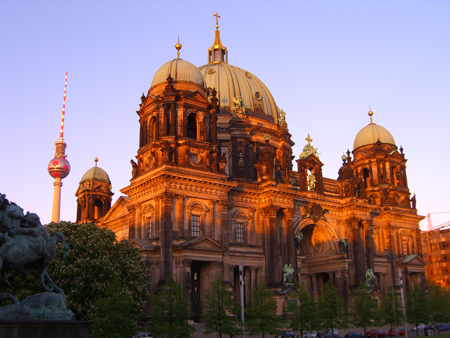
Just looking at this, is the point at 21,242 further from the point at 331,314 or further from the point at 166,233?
the point at 331,314

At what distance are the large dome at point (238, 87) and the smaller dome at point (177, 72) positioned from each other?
15955mm

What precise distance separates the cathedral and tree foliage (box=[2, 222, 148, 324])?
6.41 m

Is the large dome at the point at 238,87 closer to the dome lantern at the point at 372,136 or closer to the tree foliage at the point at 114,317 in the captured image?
the dome lantern at the point at 372,136

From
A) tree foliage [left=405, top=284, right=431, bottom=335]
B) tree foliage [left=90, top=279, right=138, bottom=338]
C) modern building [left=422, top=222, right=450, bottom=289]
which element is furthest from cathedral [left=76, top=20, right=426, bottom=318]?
modern building [left=422, top=222, right=450, bottom=289]

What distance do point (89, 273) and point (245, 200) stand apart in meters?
23.3

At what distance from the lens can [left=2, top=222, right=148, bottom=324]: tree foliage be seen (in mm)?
36406

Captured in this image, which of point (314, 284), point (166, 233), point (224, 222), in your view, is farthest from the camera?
point (314, 284)

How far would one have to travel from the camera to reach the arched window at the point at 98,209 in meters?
80.4

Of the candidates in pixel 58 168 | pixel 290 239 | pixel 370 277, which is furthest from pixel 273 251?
pixel 58 168

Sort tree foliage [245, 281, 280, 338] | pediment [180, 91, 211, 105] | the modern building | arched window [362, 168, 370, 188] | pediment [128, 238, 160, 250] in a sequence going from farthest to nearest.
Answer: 1. the modern building
2. arched window [362, 168, 370, 188]
3. pediment [180, 91, 211, 105]
4. pediment [128, 238, 160, 250]
5. tree foliage [245, 281, 280, 338]

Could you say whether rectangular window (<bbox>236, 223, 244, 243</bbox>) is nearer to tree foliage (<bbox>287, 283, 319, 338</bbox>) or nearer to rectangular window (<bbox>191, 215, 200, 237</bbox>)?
rectangular window (<bbox>191, 215, 200, 237</bbox>)

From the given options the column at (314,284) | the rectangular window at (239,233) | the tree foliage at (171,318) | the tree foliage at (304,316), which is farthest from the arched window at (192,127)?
the column at (314,284)

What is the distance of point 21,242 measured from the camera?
61.6 ft

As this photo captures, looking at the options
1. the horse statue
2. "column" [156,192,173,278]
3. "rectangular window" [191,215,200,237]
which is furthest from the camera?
"rectangular window" [191,215,200,237]
